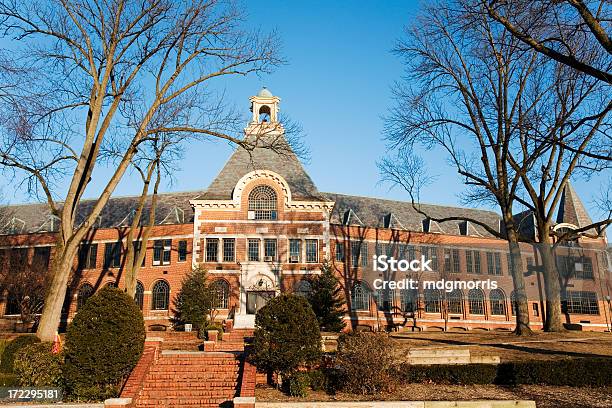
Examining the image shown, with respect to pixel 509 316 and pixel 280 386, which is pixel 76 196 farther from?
pixel 509 316

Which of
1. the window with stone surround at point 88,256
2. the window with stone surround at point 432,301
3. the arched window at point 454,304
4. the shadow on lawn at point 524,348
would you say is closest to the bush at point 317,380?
the shadow on lawn at point 524,348

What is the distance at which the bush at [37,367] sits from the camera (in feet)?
52.6

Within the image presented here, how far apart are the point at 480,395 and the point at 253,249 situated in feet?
87.0

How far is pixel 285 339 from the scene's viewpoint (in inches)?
679

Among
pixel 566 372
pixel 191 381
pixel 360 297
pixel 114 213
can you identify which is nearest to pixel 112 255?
pixel 114 213

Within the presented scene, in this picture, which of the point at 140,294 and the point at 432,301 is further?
the point at 432,301

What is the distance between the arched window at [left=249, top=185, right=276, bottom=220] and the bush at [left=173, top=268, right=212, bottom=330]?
19.5 ft

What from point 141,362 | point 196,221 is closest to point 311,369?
point 141,362

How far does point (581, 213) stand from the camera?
2112 inches

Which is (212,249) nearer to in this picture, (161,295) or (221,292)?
(221,292)

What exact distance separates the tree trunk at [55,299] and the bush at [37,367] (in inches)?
56.8

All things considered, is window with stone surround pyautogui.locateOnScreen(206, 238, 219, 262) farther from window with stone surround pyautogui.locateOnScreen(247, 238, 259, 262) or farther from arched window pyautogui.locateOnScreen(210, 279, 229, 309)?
window with stone surround pyautogui.locateOnScreen(247, 238, 259, 262)

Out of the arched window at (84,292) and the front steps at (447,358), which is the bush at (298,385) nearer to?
the front steps at (447,358)

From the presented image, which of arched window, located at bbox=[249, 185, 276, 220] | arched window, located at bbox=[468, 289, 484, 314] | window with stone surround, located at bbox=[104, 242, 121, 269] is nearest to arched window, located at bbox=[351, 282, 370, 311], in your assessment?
arched window, located at bbox=[249, 185, 276, 220]
